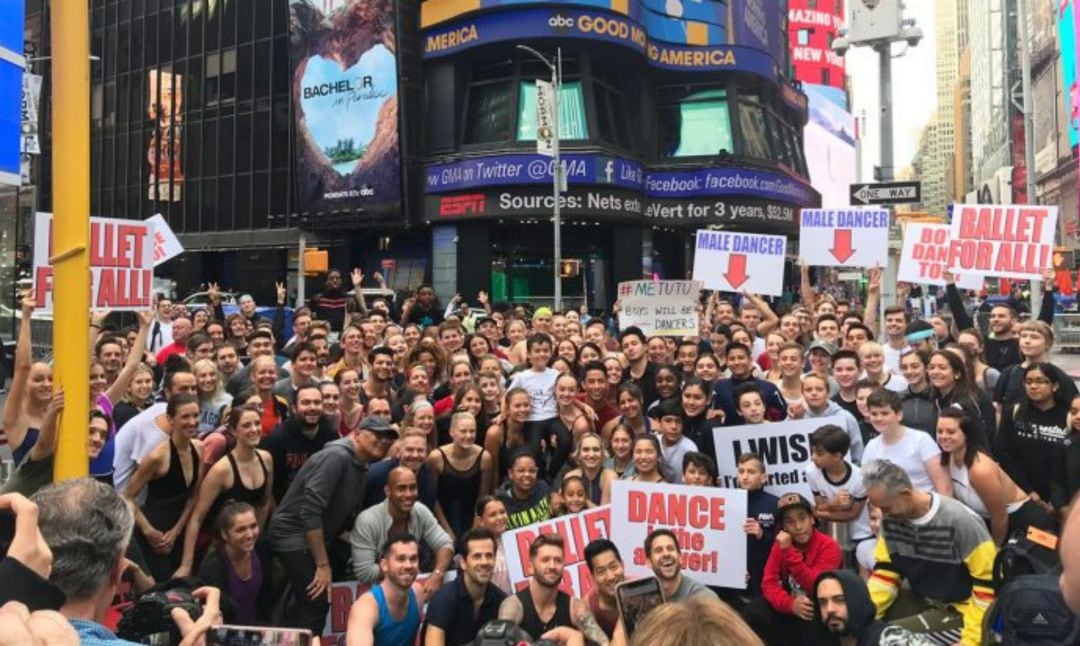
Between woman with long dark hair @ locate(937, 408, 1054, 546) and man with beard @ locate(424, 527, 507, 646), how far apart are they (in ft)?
9.59

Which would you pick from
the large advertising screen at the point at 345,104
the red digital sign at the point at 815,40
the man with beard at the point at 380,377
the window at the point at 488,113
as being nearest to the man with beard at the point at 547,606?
the man with beard at the point at 380,377

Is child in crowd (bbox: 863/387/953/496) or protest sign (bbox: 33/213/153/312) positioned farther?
child in crowd (bbox: 863/387/953/496)

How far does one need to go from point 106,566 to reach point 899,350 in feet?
25.8

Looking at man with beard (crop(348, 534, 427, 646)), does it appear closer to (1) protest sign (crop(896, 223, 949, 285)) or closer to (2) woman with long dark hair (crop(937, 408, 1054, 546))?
(2) woman with long dark hair (crop(937, 408, 1054, 546))

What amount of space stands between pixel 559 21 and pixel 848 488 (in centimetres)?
2466

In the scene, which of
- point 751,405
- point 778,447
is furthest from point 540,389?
point 778,447

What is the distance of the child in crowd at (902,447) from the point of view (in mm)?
5648

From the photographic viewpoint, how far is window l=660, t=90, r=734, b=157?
31859mm

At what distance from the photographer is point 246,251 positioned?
36.7 m

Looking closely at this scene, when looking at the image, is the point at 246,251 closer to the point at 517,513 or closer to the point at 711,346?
the point at 711,346

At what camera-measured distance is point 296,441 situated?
615cm

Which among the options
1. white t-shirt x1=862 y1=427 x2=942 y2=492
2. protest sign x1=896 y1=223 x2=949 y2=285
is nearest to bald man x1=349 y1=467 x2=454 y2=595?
white t-shirt x1=862 y1=427 x2=942 y2=492

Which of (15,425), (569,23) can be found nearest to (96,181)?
(569,23)

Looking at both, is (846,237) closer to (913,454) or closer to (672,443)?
(672,443)
